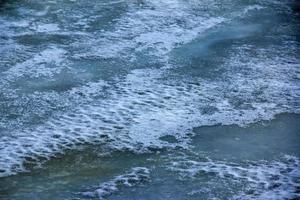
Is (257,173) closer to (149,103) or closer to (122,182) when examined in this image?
(122,182)

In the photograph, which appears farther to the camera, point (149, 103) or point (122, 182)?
point (149, 103)

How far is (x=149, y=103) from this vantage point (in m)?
2.69

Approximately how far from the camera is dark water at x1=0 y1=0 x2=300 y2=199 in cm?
204

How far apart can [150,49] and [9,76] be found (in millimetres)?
1038

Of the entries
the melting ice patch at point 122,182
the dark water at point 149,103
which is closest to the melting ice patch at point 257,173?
the dark water at point 149,103

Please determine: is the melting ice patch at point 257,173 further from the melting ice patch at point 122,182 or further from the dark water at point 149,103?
the melting ice patch at point 122,182

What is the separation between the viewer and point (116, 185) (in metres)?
2.00

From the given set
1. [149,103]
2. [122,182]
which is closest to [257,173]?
[122,182]

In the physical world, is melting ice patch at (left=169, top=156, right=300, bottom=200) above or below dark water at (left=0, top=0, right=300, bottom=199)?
below

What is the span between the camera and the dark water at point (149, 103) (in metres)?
2.04

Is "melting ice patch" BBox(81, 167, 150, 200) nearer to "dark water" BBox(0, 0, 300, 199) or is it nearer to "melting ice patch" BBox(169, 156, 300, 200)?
"dark water" BBox(0, 0, 300, 199)

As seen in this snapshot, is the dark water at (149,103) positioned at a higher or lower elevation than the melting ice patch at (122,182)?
higher

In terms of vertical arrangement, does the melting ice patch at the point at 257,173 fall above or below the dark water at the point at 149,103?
below

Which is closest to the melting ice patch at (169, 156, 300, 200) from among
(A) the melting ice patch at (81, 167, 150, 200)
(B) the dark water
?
(B) the dark water
